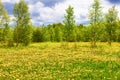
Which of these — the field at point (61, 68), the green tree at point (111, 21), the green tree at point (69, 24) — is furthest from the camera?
the green tree at point (111, 21)

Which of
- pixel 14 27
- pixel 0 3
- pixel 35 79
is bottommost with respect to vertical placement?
pixel 35 79

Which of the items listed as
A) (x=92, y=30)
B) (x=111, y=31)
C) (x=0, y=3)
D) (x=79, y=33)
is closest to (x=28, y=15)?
(x=0, y=3)

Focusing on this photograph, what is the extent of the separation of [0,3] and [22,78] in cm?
6858

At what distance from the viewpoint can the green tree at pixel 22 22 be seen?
90375 mm

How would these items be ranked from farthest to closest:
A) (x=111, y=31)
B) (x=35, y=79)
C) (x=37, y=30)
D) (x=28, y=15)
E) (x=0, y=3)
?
(x=37, y=30) < (x=111, y=31) < (x=28, y=15) < (x=0, y=3) < (x=35, y=79)

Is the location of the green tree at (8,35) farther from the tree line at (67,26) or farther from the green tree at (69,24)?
the green tree at (69,24)

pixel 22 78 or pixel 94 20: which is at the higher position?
pixel 94 20

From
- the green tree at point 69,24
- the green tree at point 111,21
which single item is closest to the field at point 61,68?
the green tree at point 69,24

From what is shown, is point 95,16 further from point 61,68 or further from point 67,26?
point 61,68

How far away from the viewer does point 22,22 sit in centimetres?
9069

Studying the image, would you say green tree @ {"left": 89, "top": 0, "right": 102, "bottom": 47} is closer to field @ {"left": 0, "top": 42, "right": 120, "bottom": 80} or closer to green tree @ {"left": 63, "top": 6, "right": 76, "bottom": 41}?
green tree @ {"left": 63, "top": 6, "right": 76, "bottom": 41}

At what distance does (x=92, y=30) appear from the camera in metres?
86.4

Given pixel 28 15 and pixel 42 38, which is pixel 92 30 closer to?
pixel 28 15

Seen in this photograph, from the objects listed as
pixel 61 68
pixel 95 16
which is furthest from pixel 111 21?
pixel 61 68
